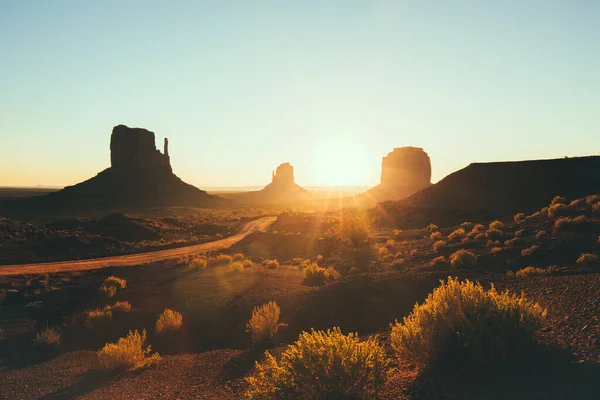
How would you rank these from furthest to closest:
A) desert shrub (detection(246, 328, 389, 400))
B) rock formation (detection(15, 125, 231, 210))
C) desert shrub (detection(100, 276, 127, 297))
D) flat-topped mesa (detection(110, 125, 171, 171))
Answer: flat-topped mesa (detection(110, 125, 171, 171)), rock formation (detection(15, 125, 231, 210)), desert shrub (detection(100, 276, 127, 297)), desert shrub (detection(246, 328, 389, 400))

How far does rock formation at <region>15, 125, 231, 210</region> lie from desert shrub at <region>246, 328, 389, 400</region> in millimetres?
91062

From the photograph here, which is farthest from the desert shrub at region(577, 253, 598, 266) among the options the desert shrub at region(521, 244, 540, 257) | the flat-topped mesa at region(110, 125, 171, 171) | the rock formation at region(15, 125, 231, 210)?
the flat-topped mesa at region(110, 125, 171, 171)

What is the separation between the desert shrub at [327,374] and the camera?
6391 mm

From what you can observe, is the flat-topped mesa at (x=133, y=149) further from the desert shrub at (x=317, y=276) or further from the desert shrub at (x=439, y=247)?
the desert shrub at (x=439, y=247)

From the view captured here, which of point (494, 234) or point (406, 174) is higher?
point (406, 174)

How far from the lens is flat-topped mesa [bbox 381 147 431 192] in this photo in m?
128

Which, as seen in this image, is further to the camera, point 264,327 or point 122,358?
point 264,327

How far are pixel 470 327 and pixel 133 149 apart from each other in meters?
119

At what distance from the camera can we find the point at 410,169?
129 metres

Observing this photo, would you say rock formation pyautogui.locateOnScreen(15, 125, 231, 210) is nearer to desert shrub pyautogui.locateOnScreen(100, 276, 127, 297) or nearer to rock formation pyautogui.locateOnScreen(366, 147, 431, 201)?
rock formation pyautogui.locateOnScreen(366, 147, 431, 201)

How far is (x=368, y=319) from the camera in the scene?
12797 millimetres

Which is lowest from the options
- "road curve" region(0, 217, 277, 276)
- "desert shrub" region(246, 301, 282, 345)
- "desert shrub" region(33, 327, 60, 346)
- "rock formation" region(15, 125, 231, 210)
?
"road curve" region(0, 217, 277, 276)

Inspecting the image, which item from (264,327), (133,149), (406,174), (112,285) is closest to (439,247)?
(264,327)

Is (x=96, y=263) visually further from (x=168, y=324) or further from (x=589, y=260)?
(x=589, y=260)
